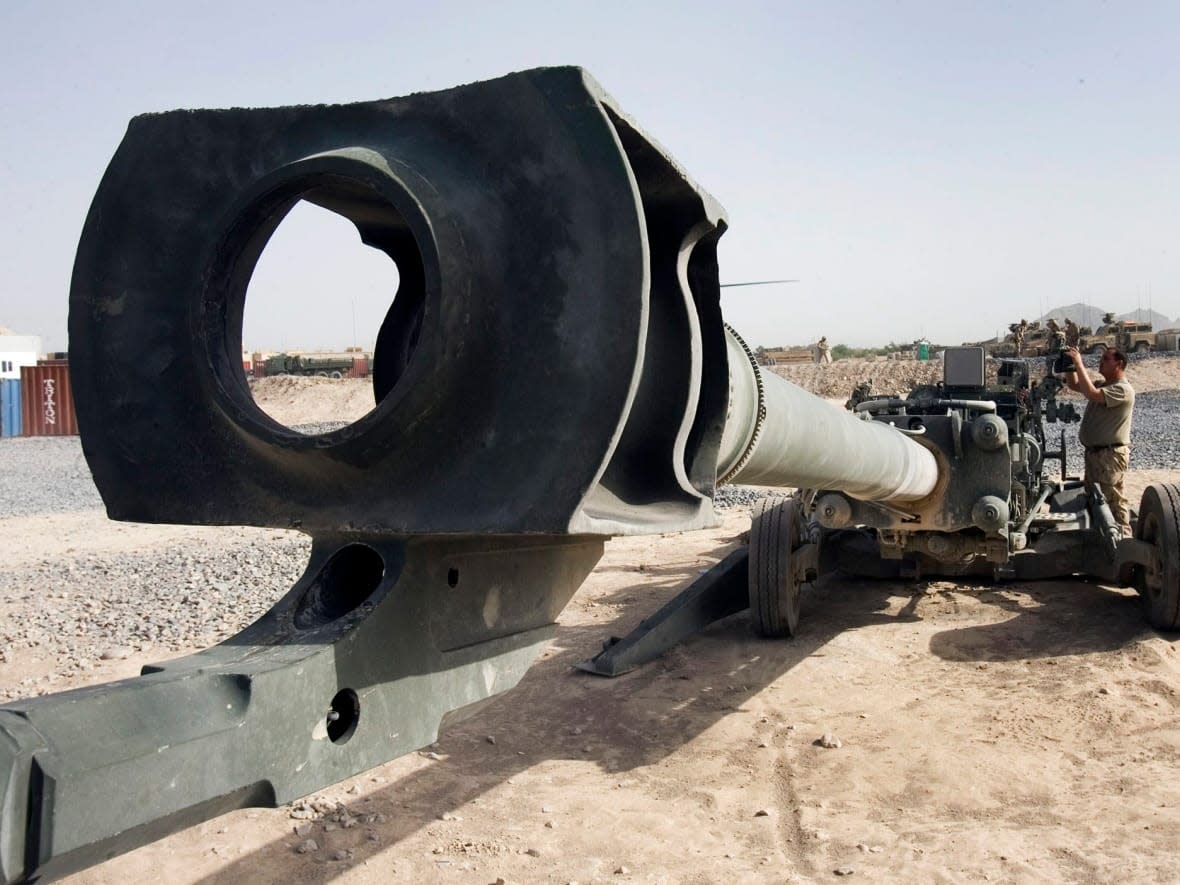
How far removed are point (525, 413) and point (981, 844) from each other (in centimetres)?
355

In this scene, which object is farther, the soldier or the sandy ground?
the soldier

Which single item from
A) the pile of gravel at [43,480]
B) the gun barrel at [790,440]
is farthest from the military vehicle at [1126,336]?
the gun barrel at [790,440]

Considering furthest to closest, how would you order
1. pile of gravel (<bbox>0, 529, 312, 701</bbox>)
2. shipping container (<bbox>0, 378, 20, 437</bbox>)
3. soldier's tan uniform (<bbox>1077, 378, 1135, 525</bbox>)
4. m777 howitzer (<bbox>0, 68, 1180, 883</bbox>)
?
shipping container (<bbox>0, 378, 20, 437</bbox>) → soldier's tan uniform (<bbox>1077, 378, 1135, 525</bbox>) → pile of gravel (<bbox>0, 529, 312, 701</bbox>) → m777 howitzer (<bbox>0, 68, 1180, 883</bbox>)

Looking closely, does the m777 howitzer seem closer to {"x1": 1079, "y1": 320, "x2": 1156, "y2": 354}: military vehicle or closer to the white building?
{"x1": 1079, "y1": 320, "x2": 1156, "y2": 354}: military vehicle

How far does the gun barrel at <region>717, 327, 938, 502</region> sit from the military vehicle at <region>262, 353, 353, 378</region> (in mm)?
35960

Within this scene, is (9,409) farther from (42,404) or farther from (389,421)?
(389,421)

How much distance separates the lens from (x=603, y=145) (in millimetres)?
1594

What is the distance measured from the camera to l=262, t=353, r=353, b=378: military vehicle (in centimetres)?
3903

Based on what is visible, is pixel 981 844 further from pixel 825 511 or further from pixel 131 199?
pixel 131 199

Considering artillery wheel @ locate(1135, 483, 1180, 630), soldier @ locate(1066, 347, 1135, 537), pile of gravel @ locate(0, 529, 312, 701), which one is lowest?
pile of gravel @ locate(0, 529, 312, 701)

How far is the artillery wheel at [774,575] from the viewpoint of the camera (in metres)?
7.09

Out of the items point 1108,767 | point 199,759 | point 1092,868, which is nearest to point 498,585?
point 199,759

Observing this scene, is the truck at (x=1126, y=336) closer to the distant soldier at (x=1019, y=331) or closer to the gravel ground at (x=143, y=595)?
the distant soldier at (x=1019, y=331)

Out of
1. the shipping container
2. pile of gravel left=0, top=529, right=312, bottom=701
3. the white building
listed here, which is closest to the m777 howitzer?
pile of gravel left=0, top=529, right=312, bottom=701
